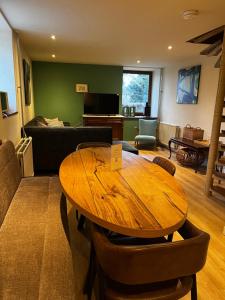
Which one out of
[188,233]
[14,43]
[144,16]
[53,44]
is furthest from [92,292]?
[53,44]

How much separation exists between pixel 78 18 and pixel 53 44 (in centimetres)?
160

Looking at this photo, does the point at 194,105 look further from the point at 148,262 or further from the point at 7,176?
the point at 148,262

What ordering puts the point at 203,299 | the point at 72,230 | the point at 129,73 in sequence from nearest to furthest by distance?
the point at 203,299, the point at 72,230, the point at 129,73

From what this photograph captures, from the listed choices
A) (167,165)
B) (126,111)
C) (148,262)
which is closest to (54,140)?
(167,165)

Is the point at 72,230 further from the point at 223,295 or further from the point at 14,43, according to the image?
the point at 14,43

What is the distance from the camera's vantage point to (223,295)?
1604 mm

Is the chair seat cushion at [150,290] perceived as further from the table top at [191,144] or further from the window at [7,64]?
the table top at [191,144]

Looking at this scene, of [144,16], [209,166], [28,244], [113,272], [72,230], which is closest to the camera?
[113,272]

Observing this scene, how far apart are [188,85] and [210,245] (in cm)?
416

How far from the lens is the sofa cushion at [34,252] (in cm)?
105

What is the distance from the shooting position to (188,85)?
17.9 ft

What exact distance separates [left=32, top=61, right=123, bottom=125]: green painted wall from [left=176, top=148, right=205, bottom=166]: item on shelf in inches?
117

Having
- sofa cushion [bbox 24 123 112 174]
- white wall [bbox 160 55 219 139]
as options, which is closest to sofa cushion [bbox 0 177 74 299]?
sofa cushion [bbox 24 123 112 174]

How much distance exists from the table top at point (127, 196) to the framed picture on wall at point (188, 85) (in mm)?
3838
